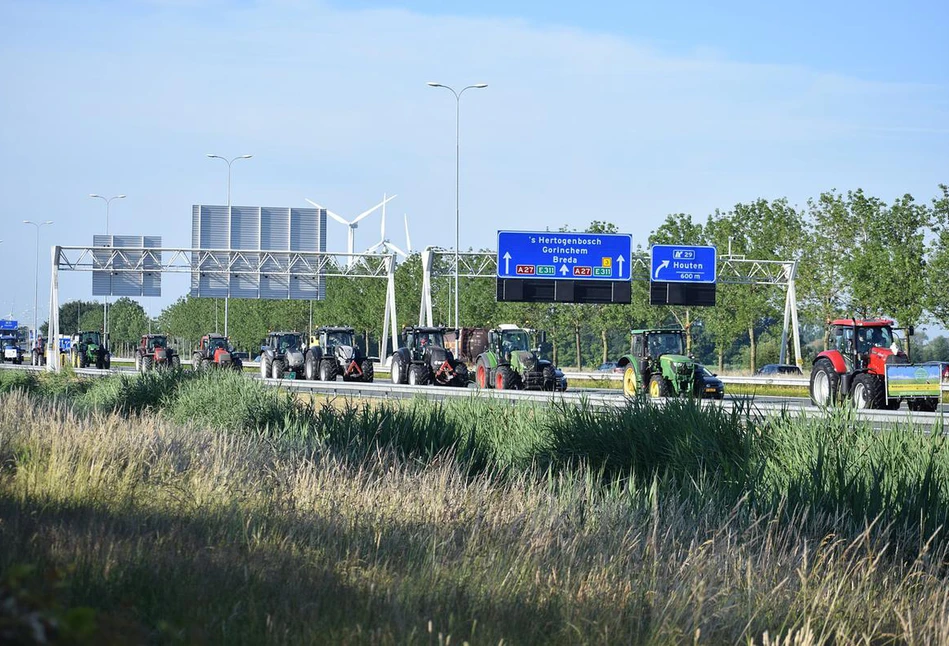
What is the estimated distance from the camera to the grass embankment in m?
6.03

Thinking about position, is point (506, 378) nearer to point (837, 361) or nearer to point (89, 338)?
point (837, 361)

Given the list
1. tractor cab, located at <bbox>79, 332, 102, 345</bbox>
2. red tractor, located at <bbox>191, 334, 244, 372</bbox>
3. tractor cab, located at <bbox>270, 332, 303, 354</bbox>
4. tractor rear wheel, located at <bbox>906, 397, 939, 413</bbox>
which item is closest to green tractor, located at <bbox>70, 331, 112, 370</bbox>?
tractor cab, located at <bbox>79, 332, 102, 345</bbox>

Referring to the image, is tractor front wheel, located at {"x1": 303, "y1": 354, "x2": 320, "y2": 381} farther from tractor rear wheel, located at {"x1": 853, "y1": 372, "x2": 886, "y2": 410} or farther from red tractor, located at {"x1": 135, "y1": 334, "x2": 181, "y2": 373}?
tractor rear wheel, located at {"x1": 853, "y1": 372, "x2": 886, "y2": 410}

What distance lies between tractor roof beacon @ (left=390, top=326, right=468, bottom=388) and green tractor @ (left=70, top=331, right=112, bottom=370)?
75.0 ft

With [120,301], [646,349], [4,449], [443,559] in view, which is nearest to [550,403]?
[4,449]

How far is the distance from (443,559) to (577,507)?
2.00 metres

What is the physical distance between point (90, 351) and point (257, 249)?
1195cm

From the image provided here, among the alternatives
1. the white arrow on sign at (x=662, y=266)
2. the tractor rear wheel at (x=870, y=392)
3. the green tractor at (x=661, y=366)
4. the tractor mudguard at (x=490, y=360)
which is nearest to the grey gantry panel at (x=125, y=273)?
the tractor mudguard at (x=490, y=360)

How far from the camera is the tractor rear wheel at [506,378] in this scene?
34562mm

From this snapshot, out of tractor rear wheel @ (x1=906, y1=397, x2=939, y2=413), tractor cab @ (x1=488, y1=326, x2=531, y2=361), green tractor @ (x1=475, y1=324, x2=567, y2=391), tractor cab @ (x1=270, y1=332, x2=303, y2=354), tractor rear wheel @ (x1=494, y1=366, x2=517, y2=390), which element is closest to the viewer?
tractor rear wheel @ (x1=906, y1=397, x2=939, y2=413)

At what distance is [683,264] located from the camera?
47688 mm

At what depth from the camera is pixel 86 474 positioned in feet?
32.8

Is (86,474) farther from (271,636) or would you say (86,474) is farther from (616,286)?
(616,286)

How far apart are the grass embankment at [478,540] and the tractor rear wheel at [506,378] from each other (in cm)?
2057
